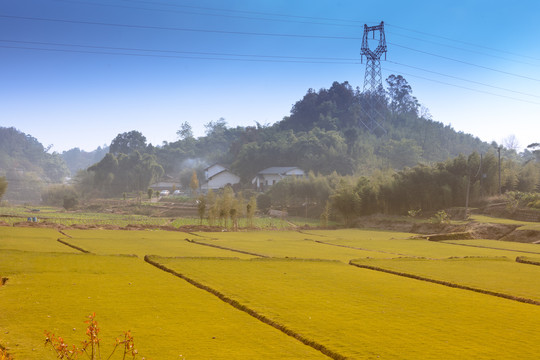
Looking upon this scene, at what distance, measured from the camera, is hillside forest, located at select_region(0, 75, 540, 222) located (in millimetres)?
52469

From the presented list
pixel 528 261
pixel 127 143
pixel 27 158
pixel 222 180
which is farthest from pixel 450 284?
pixel 27 158

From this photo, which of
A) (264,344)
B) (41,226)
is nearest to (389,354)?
(264,344)

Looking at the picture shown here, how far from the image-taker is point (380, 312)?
40.4 ft

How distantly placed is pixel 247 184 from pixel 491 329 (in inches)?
3087

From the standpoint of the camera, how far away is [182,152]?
119 m

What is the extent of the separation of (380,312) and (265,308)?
2898 millimetres

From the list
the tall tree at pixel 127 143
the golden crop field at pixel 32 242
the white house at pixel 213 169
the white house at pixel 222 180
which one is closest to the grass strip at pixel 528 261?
the golden crop field at pixel 32 242

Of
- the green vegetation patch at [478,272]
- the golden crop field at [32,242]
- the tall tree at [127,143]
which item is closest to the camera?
the green vegetation patch at [478,272]

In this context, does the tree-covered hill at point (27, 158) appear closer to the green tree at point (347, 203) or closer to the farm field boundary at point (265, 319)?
the green tree at point (347, 203)

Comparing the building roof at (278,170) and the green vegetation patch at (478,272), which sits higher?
the building roof at (278,170)

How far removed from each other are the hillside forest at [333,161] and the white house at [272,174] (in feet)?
8.65

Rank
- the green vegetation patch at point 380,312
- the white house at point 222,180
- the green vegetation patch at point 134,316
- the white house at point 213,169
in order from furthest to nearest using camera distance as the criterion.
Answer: the white house at point 213,169 < the white house at point 222,180 < the green vegetation patch at point 380,312 < the green vegetation patch at point 134,316

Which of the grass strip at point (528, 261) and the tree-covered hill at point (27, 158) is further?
the tree-covered hill at point (27, 158)

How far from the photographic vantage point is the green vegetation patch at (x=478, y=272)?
16.5m
